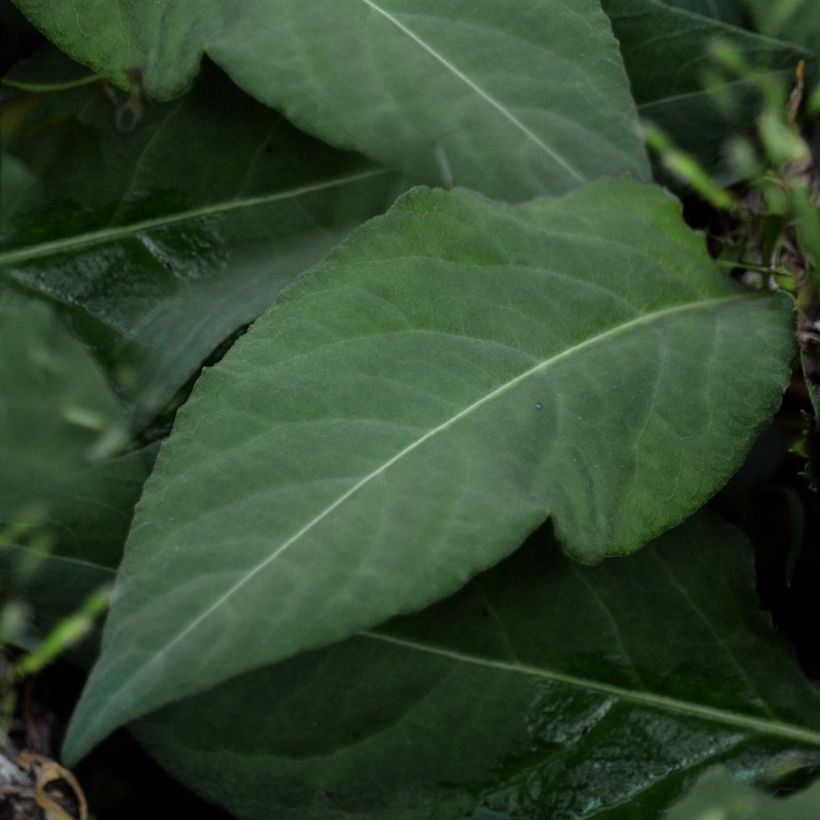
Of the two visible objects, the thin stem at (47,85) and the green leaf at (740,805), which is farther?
the thin stem at (47,85)

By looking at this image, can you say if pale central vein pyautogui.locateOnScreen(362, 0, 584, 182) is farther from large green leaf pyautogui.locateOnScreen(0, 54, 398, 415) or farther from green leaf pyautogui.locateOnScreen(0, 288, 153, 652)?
green leaf pyautogui.locateOnScreen(0, 288, 153, 652)

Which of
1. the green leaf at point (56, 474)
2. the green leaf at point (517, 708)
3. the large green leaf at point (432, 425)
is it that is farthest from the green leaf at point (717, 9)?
the green leaf at point (56, 474)

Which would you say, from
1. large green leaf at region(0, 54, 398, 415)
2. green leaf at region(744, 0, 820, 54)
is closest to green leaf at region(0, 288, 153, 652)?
large green leaf at region(0, 54, 398, 415)

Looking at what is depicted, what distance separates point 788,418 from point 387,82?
11.1 inches

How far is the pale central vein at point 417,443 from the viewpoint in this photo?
0.38 meters

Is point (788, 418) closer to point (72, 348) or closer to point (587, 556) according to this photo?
point (587, 556)

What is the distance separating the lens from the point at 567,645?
553 millimetres

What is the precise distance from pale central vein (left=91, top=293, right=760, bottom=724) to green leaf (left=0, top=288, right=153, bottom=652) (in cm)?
16

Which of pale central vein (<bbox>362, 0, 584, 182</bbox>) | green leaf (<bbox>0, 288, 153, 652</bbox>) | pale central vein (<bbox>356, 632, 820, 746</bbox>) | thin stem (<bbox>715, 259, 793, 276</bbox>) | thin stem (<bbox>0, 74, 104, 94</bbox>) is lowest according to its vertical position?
pale central vein (<bbox>356, 632, 820, 746</bbox>)

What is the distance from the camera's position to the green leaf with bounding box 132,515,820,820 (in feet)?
1.77

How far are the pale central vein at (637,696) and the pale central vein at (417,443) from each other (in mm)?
136

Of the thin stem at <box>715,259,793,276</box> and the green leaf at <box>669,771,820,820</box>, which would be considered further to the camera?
the thin stem at <box>715,259,793,276</box>

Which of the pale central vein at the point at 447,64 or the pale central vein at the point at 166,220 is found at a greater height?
the pale central vein at the point at 447,64

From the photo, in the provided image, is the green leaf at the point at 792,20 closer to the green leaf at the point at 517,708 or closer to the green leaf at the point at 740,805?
the green leaf at the point at 517,708
